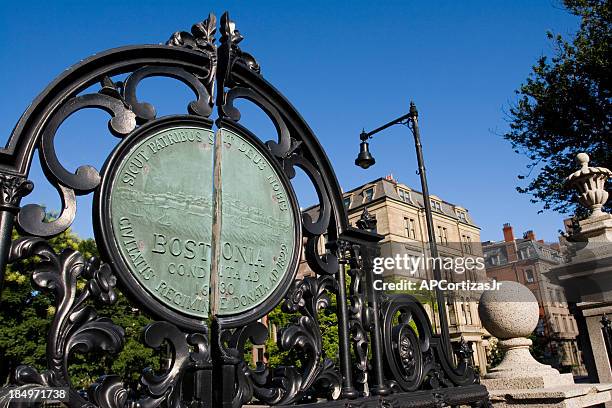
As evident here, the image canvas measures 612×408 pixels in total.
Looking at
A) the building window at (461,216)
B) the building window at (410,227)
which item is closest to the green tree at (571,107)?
the building window at (410,227)

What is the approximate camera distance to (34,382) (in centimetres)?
197

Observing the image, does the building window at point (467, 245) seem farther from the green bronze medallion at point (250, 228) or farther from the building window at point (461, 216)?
the green bronze medallion at point (250, 228)

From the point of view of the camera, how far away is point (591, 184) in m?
8.45

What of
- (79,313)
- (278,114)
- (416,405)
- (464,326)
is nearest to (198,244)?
(79,313)

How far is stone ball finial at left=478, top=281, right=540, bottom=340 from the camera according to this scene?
537 cm

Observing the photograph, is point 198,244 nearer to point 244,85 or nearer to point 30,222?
point 30,222

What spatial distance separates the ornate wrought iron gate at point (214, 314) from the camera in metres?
2.16

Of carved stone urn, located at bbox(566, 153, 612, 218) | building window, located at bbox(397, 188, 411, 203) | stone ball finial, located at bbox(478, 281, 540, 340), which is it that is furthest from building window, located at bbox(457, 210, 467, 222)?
stone ball finial, located at bbox(478, 281, 540, 340)

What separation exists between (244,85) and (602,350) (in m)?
7.97

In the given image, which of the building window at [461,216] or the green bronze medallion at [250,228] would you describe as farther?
the building window at [461,216]

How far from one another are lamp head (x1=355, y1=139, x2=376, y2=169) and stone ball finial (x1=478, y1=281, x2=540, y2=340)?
7.49 m

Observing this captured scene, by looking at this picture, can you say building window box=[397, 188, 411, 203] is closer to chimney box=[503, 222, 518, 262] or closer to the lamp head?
chimney box=[503, 222, 518, 262]

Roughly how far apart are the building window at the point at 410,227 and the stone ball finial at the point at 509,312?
39987 millimetres

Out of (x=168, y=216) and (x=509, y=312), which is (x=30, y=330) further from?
(x=168, y=216)
